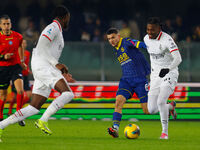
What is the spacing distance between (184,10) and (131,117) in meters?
9.59

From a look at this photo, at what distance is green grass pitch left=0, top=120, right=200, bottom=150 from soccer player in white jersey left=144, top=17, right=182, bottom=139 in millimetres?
543

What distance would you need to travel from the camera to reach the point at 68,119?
15594mm

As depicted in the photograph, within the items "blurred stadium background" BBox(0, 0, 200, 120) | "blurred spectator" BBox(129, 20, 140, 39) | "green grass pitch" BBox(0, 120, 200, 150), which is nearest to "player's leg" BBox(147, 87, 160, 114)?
"green grass pitch" BBox(0, 120, 200, 150)

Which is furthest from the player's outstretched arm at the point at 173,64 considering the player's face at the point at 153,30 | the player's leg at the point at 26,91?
the player's leg at the point at 26,91

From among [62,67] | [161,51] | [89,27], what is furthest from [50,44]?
[89,27]

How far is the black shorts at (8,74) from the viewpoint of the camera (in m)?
12.9

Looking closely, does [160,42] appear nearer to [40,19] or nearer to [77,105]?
[77,105]

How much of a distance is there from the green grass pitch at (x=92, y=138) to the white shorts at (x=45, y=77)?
2.69 ft

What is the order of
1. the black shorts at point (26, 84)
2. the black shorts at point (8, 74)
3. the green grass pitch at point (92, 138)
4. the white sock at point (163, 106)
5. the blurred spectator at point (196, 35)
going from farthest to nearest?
the blurred spectator at point (196, 35) < the black shorts at point (26, 84) < the black shorts at point (8, 74) < the white sock at point (163, 106) < the green grass pitch at point (92, 138)

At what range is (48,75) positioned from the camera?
943cm

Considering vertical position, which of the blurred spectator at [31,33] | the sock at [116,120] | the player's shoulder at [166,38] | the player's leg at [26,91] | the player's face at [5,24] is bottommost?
the player's leg at [26,91]

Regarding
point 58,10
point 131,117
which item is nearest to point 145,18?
point 131,117

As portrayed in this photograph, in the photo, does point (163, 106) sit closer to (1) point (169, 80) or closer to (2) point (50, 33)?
(1) point (169, 80)

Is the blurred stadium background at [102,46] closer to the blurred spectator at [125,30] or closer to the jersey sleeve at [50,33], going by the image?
the blurred spectator at [125,30]
